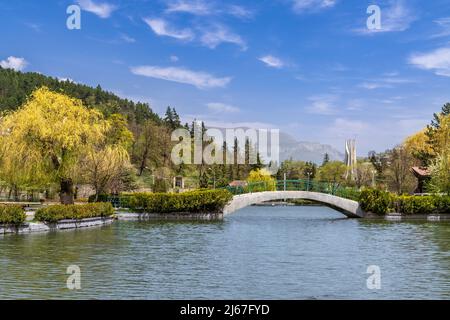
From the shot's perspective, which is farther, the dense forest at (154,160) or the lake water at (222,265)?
the dense forest at (154,160)

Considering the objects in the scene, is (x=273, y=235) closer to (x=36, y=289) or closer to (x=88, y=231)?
(x=88, y=231)

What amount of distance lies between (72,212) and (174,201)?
34.9 feet

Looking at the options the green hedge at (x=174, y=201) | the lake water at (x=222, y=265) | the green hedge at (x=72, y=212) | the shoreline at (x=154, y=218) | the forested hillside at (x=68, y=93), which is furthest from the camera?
the forested hillside at (x=68, y=93)

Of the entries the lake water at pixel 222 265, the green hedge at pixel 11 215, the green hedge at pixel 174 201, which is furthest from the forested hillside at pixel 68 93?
the lake water at pixel 222 265

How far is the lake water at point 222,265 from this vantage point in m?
12.4

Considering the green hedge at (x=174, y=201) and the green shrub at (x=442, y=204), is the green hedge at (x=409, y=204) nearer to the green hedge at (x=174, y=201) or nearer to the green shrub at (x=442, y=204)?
the green shrub at (x=442, y=204)

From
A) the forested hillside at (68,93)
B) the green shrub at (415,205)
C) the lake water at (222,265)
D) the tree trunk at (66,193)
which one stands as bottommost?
the lake water at (222,265)

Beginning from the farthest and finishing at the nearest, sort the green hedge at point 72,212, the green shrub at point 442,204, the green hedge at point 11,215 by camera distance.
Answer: the green shrub at point 442,204 → the green hedge at point 72,212 → the green hedge at point 11,215

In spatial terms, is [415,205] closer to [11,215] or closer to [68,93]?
[11,215]

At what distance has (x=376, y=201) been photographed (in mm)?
41906

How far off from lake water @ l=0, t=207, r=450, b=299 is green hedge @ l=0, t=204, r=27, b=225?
33.9 inches

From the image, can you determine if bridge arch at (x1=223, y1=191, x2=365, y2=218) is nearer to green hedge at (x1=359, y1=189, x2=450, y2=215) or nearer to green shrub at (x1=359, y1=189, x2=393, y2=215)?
green shrub at (x1=359, y1=189, x2=393, y2=215)

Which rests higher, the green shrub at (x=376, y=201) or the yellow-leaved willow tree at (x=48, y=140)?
the yellow-leaved willow tree at (x=48, y=140)
